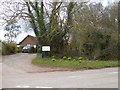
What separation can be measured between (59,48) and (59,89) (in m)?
24.6

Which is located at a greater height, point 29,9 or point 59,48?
point 29,9

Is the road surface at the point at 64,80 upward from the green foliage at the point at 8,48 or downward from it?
upward

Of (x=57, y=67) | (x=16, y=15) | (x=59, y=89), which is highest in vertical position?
(x=16, y=15)

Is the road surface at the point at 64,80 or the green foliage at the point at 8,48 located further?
the green foliage at the point at 8,48

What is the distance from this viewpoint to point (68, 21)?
118ft

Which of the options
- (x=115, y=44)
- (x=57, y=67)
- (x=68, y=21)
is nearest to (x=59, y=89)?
(x=57, y=67)

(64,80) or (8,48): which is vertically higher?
(64,80)

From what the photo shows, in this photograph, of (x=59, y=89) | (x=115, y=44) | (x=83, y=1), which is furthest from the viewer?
(x=83, y=1)

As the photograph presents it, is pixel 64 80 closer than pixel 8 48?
Yes

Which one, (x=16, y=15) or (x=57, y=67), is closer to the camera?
(x=57, y=67)

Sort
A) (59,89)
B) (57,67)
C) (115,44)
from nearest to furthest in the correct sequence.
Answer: (59,89)
(57,67)
(115,44)

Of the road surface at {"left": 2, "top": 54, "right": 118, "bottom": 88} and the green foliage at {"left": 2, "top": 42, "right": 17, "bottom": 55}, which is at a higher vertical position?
the road surface at {"left": 2, "top": 54, "right": 118, "bottom": 88}

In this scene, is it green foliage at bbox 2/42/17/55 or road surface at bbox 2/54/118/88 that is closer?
road surface at bbox 2/54/118/88

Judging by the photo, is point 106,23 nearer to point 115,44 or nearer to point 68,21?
point 115,44
